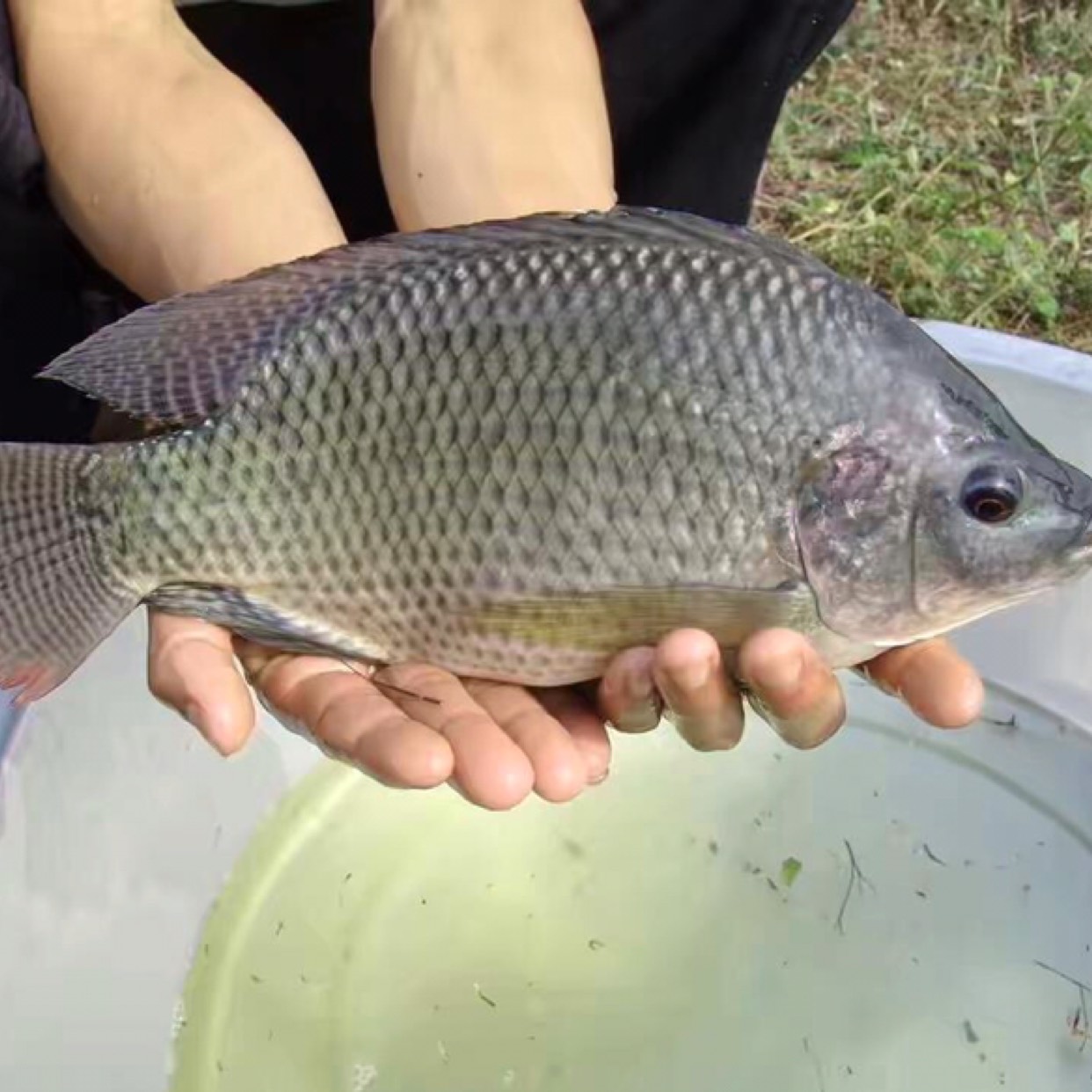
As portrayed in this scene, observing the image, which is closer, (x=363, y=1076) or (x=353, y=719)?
(x=353, y=719)

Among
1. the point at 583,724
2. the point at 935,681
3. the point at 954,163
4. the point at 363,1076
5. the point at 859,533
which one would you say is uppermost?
the point at 859,533

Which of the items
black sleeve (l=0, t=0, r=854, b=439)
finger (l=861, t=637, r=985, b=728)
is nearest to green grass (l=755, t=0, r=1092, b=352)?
black sleeve (l=0, t=0, r=854, b=439)

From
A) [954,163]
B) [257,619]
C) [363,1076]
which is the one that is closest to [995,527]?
[257,619]

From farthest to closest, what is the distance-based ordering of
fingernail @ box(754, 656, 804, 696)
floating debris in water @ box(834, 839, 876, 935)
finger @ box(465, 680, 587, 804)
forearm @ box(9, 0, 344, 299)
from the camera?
floating debris in water @ box(834, 839, 876, 935) < forearm @ box(9, 0, 344, 299) < finger @ box(465, 680, 587, 804) < fingernail @ box(754, 656, 804, 696)

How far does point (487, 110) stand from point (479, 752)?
0.89 m

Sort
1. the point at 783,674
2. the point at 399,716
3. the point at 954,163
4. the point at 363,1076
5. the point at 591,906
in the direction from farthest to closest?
1. the point at 954,163
2. the point at 591,906
3. the point at 363,1076
4. the point at 399,716
5. the point at 783,674

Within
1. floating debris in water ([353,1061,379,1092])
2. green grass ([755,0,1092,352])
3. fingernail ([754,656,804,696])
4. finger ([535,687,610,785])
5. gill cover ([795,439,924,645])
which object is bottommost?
floating debris in water ([353,1061,379,1092])

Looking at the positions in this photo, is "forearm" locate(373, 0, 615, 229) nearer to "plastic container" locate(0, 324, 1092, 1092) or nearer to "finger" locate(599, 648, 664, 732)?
"plastic container" locate(0, 324, 1092, 1092)

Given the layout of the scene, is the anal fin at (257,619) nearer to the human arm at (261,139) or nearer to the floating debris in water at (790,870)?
the human arm at (261,139)

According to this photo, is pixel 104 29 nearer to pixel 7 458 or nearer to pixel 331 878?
pixel 7 458

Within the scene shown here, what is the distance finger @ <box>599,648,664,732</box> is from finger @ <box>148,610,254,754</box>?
0.30 metres

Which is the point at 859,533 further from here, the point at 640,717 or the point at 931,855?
the point at 931,855

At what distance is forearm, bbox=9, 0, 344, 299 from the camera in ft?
5.80

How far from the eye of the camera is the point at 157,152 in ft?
5.99
